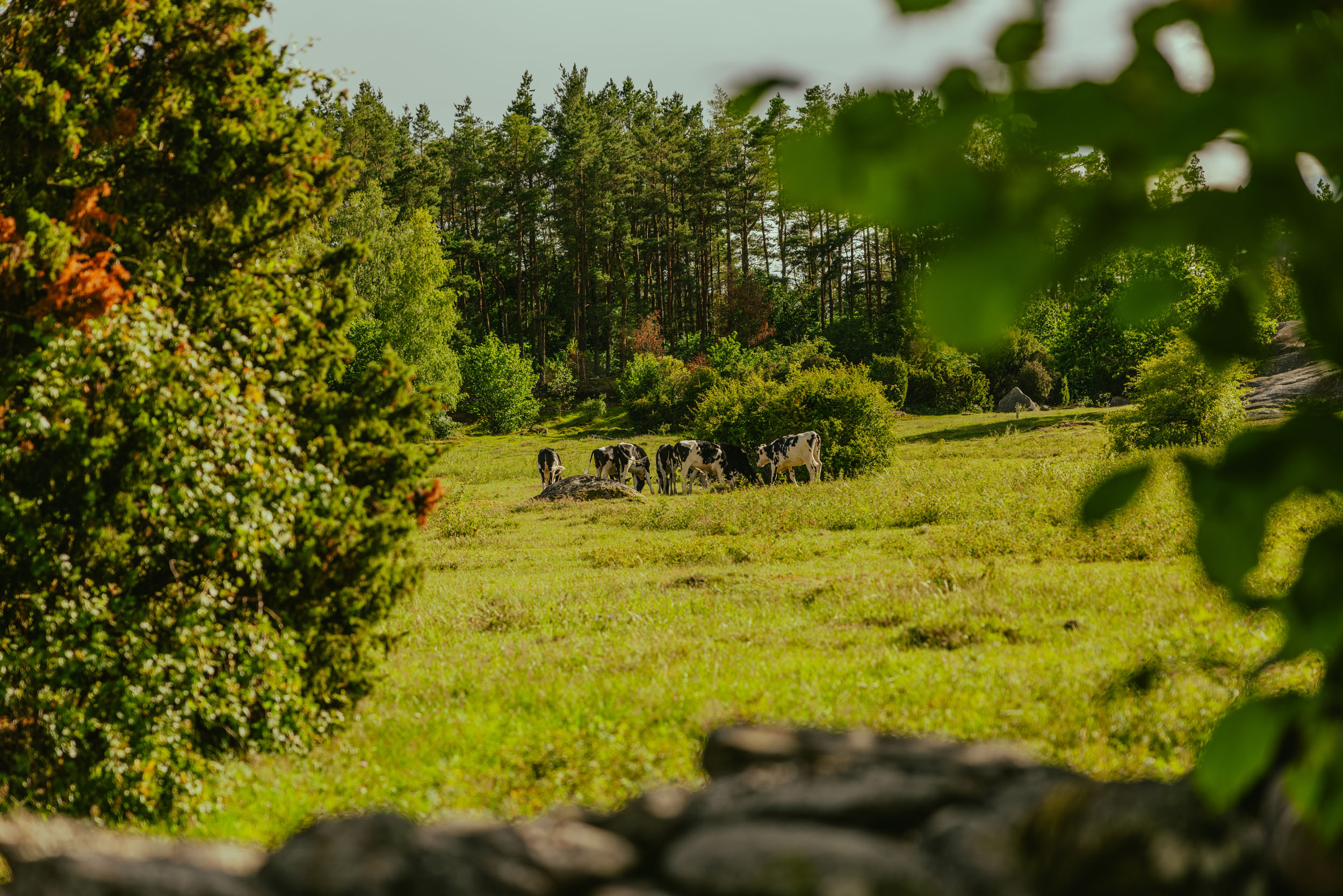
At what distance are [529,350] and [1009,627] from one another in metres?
75.0

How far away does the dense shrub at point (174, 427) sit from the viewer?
541cm

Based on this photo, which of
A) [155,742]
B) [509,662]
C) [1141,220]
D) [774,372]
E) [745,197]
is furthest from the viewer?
[745,197]

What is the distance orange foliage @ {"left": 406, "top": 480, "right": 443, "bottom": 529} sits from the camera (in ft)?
24.9

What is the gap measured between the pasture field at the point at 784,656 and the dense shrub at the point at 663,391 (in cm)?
3605

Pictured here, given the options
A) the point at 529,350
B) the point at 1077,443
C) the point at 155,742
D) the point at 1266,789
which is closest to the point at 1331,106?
the point at 1266,789

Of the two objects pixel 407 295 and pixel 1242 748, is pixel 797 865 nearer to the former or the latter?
pixel 1242 748

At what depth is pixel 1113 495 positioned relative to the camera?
1125 millimetres

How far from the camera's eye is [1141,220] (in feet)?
3.47

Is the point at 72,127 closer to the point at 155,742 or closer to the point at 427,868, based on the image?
the point at 155,742

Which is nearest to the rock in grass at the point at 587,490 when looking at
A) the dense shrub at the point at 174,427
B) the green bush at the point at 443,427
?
the dense shrub at the point at 174,427

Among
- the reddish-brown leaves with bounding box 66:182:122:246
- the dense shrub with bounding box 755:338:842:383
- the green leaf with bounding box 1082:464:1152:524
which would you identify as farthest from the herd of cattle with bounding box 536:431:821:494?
the green leaf with bounding box 1082:464:1152:524

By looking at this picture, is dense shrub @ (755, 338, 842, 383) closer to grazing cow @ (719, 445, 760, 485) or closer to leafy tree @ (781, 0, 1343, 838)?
grazing cow @ (719, 445, 760, 485)

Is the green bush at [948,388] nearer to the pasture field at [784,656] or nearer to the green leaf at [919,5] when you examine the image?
the pasture field at [784,656]

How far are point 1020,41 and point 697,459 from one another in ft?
88.3
